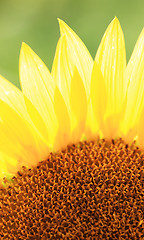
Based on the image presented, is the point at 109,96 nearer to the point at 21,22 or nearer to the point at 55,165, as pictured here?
the point at 55,165

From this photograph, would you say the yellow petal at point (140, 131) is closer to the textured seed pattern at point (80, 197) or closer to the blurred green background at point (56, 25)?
the textured seed pattern at point (80, 197)

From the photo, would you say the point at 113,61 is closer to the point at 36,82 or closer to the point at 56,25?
the point at 36,82

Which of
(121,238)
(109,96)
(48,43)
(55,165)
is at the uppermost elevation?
(48,43)

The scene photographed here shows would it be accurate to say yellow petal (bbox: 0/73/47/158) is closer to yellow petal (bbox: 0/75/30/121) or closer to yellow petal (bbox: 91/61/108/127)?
yellow petal (bbox: 0/75/30/121)

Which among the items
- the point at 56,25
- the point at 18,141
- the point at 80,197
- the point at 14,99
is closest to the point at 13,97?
the point at 14,99

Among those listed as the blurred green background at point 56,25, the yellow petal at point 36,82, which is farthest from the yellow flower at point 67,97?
the blurred green background at point 56,25

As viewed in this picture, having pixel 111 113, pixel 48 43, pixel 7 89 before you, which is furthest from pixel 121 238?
pixel 48 43
